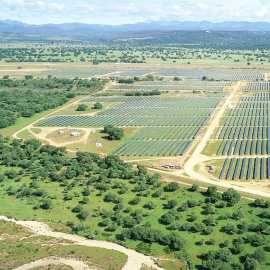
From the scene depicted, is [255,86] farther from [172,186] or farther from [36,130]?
[172,186]

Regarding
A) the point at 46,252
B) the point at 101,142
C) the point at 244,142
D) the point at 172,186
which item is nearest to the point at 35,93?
the point at 101,142

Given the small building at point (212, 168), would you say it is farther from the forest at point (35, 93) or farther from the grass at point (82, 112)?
the forest at point (35, 93)

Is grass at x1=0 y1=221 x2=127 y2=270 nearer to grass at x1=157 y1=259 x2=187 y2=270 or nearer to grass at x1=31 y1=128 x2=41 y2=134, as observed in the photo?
grass at x1=157 y1=259 x2=187 y2=270

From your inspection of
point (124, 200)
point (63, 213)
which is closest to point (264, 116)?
point (124, 200)

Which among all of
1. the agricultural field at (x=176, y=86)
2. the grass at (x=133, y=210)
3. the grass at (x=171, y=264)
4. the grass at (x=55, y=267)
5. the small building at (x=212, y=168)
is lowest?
the grass at (x=55, y=267)

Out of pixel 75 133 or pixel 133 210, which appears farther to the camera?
pixel 75 133

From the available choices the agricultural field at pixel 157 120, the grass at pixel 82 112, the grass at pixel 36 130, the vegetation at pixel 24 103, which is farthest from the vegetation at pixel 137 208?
the grass at pixel 82 112
